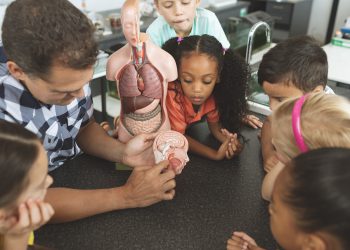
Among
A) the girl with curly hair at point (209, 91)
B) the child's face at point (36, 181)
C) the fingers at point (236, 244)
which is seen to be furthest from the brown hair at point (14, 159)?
the girl with curly hair at point (209, 91)

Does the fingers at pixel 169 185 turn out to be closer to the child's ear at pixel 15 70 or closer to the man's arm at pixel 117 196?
the man's arm at pixel 117 196

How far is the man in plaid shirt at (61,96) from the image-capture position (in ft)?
2.52

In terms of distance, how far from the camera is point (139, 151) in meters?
0.99

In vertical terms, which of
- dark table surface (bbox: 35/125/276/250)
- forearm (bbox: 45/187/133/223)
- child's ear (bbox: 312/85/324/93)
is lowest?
dark table surface (bbox: 35/125/276/250)

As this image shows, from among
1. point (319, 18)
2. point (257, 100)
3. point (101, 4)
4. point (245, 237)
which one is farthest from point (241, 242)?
point (319, 18)

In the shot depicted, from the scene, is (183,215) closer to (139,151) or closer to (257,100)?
(139,151)

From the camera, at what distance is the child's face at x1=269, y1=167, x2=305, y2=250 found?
62 centimetres

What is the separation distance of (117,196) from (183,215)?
17cm

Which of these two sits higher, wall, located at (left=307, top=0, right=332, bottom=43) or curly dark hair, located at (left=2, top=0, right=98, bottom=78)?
curly dark hair, located at (left=2, top=0, right=98, bottom=78)

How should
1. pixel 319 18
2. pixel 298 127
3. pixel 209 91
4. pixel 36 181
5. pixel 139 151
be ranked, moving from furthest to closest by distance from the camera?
pixel 319 18, pixel 209 91, pixel 139 151, pixel 298 127, pixel 36 181

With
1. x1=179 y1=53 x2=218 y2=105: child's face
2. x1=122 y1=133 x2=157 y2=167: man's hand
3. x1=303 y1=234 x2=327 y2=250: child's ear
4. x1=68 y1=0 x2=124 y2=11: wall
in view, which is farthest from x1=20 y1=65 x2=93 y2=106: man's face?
x1=68 y1=0 x2=124 y2=11: wall

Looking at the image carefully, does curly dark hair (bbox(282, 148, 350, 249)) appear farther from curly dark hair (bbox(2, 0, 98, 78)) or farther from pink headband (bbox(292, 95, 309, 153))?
curly dark hair (bbox(2, 0, 98, 78))

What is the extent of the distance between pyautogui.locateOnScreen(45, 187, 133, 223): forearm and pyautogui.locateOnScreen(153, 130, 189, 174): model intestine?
13cm

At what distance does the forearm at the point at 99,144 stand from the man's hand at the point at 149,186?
0.46ft
